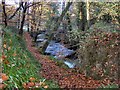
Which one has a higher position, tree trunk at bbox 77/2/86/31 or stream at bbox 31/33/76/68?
tree trunk at bbox 77/2/86/31

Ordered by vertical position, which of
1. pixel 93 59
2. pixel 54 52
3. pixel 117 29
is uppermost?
pixel 117 29

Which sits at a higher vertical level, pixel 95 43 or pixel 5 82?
pixel 5 82

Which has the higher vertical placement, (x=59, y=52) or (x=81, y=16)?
(x=81, y=16)

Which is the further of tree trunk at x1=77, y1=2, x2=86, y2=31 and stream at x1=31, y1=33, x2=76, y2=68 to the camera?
tree trunk at x1=77, y1=2, x2=86, y2=31

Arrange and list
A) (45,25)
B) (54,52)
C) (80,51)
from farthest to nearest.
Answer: (45,25) → (54,52) → (80,51)

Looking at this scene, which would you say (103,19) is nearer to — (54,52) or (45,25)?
(54,52)

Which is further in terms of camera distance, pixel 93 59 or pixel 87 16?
pixel 87 16

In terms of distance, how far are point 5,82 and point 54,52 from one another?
444 inches

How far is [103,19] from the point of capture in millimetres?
12773

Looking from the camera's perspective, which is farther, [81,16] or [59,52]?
[81,16]

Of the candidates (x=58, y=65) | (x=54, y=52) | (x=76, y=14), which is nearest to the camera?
(x=58, y=65)

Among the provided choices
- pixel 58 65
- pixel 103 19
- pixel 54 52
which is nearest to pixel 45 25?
pixel 54 52

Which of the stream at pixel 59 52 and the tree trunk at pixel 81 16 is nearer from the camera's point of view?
A: the stream at pixel 59 52

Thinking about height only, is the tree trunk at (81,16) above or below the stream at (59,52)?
above
